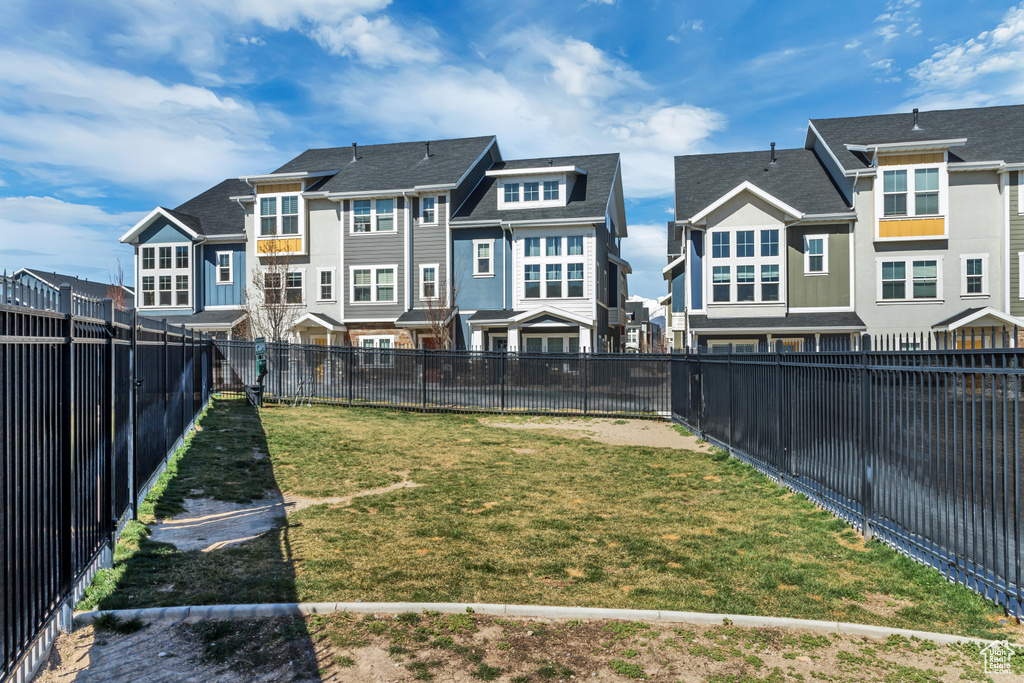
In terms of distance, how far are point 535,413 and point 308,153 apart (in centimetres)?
2557

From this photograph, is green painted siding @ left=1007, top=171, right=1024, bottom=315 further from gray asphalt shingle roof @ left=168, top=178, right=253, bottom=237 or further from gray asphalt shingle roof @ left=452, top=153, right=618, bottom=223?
gray asphalt shingle roof @ left=168, top=178, right=253, bottom=237

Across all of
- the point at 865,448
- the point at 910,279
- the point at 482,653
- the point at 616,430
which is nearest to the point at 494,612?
the point at 482,653

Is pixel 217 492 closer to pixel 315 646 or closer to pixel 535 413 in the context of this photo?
pixel 315 646

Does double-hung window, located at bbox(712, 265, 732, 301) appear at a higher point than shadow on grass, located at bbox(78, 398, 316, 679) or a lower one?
higher

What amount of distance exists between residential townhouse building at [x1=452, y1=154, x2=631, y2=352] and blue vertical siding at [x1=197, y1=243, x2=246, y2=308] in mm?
11439

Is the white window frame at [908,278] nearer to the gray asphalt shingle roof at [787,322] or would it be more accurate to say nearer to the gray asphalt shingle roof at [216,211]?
the gray asphalt shingle roof at [787,322]

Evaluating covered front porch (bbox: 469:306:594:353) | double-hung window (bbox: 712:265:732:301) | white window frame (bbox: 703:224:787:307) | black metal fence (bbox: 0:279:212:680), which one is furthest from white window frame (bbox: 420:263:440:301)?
black metal fence (bbox: 0:279:212:680)

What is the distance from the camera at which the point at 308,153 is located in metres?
38.8

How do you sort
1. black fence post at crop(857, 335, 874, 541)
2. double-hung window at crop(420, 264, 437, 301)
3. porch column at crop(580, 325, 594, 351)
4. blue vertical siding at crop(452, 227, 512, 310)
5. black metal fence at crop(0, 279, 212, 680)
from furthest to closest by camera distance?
1. double-hung window at crop(420, 264, 437, 301)
2. blue vertical siding at crop(452, 227, 512, 310)
3. porch column at crop(580, 325, 594, 351)
4. black fence post at crop(857, 335, 874, 541)
5. black metal fence at crop(0, 279, 212, 680)

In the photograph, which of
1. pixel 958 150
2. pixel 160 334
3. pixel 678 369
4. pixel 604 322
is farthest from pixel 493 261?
pixel 160 334

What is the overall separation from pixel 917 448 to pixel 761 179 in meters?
27.7

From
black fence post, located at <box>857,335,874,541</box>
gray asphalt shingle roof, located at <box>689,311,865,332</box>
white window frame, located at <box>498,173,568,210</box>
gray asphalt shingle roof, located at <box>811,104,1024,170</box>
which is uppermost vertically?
gray asphalt shingle roof, located at <box>811,104,1024,170</box>

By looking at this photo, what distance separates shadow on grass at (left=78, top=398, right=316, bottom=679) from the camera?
5.34 meters

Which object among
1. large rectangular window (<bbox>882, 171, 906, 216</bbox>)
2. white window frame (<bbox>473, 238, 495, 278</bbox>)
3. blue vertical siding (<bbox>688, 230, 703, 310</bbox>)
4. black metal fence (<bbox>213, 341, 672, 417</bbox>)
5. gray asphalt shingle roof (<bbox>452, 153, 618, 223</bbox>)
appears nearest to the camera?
black metal fence (<bbox>213, 341, 672, 417</bbox>)
